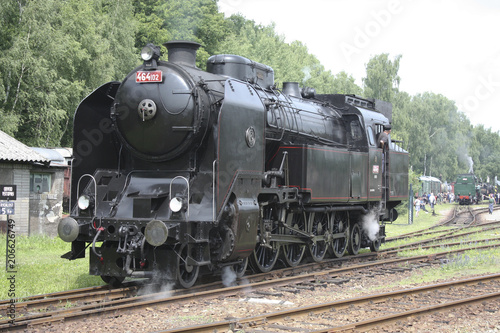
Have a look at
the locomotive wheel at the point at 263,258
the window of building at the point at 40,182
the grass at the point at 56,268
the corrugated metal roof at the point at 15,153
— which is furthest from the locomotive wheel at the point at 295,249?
the window of building at the point at 40,182

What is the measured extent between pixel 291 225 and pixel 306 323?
488 centimetres

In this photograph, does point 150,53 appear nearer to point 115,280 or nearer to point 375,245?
point 115,280

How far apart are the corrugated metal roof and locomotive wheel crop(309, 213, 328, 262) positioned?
29.5 feet

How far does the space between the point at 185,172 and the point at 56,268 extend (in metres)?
4.07

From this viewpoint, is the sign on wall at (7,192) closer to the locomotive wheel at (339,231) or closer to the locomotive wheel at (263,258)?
the locomotive wheel at (263,258)

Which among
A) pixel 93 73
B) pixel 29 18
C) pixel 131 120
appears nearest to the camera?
pixel 131 120

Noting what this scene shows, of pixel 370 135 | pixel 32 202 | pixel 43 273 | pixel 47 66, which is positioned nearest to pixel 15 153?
pixel 32 202

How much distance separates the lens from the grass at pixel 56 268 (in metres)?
9.39

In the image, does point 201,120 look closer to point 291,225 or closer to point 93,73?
point 291,225

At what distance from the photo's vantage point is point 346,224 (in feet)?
46.8

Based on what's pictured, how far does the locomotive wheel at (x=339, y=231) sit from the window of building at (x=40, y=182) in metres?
9.74

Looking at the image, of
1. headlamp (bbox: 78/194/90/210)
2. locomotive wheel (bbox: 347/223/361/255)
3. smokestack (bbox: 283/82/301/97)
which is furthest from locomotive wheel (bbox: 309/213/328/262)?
headlamp (bbox: 78/194/90/210)

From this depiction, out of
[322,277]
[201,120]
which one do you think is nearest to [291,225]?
[322,277]

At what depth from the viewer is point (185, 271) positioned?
912 centimetres
